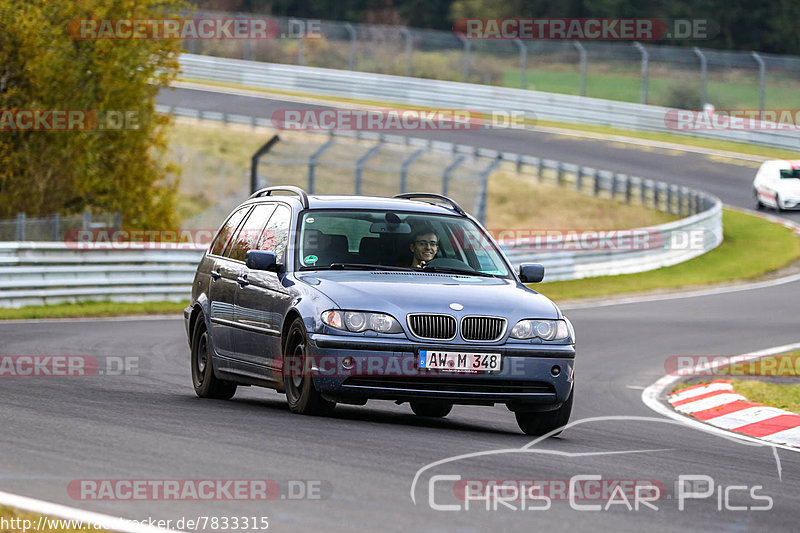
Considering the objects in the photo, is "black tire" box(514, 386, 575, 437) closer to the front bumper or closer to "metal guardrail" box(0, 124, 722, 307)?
the front bumper

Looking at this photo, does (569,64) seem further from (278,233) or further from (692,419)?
(278,233)

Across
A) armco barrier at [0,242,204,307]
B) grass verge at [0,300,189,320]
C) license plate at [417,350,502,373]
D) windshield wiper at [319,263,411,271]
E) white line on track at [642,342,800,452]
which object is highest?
windshield wiper at [319,263,411,271]

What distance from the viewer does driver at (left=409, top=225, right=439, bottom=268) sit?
10000 millimetres

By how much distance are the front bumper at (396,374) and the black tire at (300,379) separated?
0.10 m

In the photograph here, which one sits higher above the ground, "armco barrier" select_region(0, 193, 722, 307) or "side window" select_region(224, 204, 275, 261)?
"side window" select_region(224, 204, 275, 261)

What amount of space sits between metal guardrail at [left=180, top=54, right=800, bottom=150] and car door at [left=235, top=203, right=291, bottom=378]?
132 feet

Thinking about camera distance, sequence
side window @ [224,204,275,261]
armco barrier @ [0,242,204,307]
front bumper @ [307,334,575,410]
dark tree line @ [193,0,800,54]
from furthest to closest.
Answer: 1. dark tree line @ [193,0,800,54]
2. armco barrier @ [0,242,204,307]
3. side window @ [224,204,275,261]
4. front bumper @ [307,334,575,410]

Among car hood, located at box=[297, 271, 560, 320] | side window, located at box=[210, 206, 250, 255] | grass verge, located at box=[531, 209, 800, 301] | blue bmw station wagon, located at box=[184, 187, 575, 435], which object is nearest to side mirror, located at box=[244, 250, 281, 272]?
blue bmw station wagon, located at box=[184, 187, 575, 435]

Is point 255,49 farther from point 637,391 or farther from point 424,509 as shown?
point 424,509

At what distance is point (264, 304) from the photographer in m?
9.95

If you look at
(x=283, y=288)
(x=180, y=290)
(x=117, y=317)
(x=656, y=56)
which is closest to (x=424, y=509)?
(x=283, y=288)

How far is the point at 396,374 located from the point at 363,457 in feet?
5.29

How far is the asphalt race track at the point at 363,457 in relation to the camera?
5.92 meters

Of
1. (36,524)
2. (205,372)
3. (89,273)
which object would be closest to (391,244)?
(205,372)
